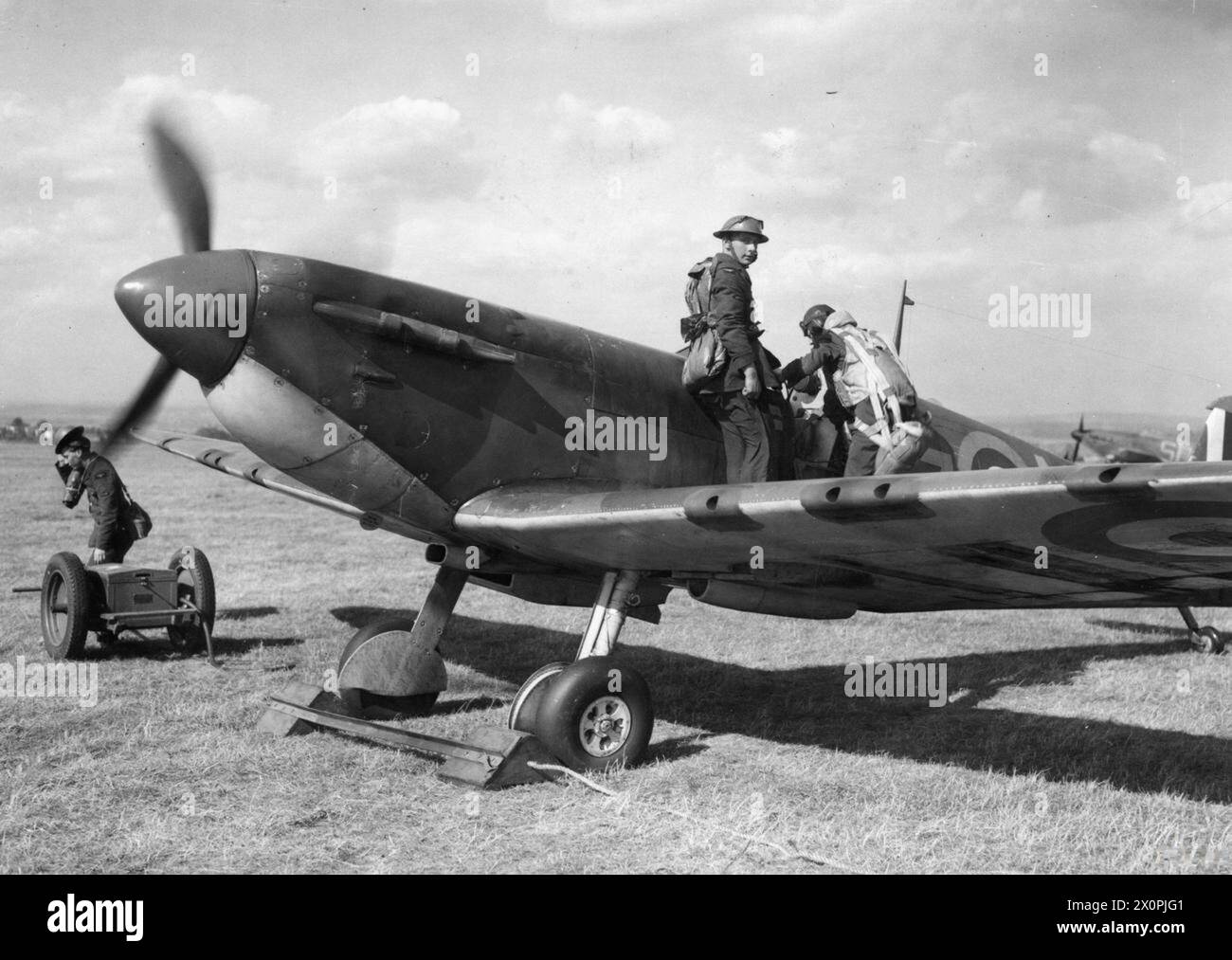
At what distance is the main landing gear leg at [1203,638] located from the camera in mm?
10508

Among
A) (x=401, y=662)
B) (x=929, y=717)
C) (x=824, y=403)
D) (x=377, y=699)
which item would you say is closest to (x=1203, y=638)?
(x=929, y=717)

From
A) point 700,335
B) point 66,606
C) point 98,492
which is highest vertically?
point 700,335

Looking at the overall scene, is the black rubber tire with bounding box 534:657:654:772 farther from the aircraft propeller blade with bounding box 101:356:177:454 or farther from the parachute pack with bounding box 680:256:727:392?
the aircraft propeller blade with bounding box 101:356:177:454

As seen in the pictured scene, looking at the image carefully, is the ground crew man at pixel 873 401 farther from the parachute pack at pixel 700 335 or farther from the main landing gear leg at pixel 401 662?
the main landing gear leg at pixel 401 662

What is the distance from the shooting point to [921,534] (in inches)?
182

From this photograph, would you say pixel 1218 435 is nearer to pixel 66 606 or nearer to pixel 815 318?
pixel 815 318

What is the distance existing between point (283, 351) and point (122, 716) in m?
2.78

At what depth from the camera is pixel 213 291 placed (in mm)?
5539

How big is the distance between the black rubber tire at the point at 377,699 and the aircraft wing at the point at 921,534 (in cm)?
125

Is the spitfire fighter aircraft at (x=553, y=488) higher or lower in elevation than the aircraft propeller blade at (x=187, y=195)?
lower

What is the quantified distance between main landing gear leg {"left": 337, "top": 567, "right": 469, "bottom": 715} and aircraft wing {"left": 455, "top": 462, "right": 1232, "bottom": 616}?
0.84 metres

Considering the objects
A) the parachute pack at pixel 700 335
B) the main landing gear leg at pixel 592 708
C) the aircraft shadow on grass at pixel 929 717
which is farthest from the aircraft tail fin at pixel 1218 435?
the main landing gear leg at pixel 592 708

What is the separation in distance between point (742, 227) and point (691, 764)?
323 cm

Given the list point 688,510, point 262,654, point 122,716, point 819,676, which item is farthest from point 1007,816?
point 262,654
